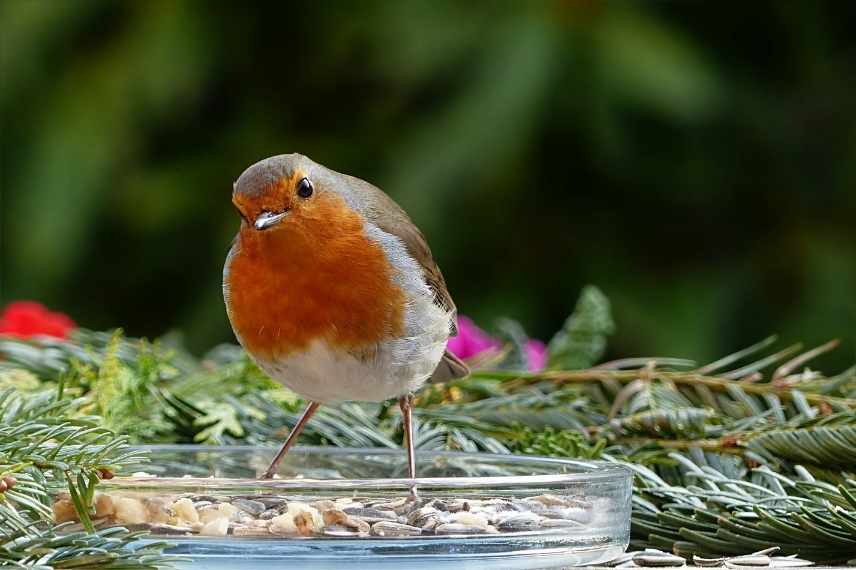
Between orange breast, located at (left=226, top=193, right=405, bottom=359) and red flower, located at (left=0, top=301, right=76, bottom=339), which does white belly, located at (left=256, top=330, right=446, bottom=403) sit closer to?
orange breast, located at (left=226, top=193, right=405, bottom=359)

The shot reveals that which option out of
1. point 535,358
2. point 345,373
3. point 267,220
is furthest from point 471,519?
point 535,358

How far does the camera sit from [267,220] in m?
1.52

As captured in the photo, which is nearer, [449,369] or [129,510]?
[129,510]

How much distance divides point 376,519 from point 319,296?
0.41 m

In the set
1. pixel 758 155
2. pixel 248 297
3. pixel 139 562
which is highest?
pixel 758 155

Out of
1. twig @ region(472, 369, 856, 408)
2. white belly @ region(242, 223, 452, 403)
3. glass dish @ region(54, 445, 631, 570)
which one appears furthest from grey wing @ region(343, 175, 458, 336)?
glass dish @ region(54, 445, 631, 570)

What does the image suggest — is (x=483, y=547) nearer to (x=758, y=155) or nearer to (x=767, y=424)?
(x=767, y=424)

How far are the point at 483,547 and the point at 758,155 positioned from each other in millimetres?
3183

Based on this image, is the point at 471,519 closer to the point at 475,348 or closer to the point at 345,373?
the point at 345,373

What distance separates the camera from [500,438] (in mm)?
1816

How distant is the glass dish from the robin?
1.01 ft

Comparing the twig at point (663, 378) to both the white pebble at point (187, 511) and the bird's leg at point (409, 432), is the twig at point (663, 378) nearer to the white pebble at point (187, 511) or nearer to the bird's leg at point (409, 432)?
the bird's leg at point (409, 432)

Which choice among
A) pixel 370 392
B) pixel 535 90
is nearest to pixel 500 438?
pixel 370 392

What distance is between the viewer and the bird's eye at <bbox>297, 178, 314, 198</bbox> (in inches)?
62.4
